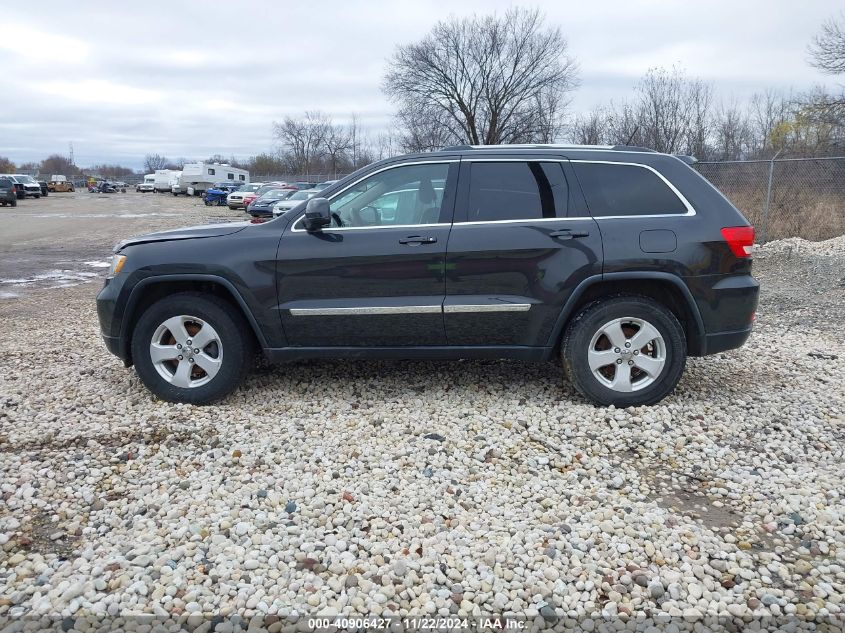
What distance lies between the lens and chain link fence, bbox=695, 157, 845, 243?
13656mm

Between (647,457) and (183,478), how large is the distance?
8.81ft

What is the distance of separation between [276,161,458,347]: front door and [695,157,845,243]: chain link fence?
11169 mm

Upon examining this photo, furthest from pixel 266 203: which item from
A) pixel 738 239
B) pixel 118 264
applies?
pixel 738 239

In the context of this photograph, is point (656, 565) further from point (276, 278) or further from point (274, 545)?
point (276, 278)

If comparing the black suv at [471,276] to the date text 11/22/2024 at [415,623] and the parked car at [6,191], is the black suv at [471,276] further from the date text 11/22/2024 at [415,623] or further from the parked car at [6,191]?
the parked car at [6,191]

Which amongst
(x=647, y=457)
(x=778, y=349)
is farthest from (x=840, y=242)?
(x=647, y=457)

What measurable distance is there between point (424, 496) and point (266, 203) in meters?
24.8

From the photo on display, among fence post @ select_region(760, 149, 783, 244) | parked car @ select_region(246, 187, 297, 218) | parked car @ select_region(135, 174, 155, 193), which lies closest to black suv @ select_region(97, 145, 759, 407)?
fence post @ select_region(760, 149, 783, 244)

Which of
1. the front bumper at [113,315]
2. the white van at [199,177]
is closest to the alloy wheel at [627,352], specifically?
the front bumper at [113,315]

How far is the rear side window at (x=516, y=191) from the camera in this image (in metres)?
4.58

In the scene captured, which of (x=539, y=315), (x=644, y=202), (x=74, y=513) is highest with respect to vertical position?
(x=644, y=202)

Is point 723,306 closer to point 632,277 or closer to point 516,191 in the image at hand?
point 632,277

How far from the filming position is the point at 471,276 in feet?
14.8

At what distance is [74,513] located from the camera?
3348 mm
